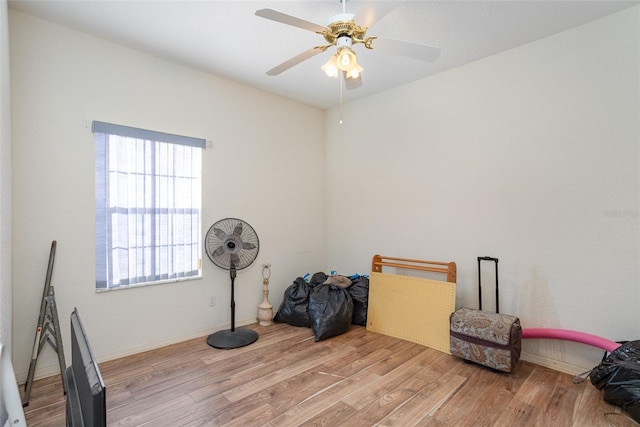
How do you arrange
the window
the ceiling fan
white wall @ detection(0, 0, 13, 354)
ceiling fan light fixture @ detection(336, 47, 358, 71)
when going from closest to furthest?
white wall @ detection(0, 0, 13, 354), the ceiling fan, ceiling fan light fixture @ detection(336, 47, 358, 71), the window

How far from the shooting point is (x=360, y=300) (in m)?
3.54

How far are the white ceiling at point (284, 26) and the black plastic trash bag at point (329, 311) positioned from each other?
7.31 feet

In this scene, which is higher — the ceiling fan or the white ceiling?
the white ceiling

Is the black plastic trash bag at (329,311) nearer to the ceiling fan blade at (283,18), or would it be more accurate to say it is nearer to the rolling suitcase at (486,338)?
the rolling suitcase at (486,338)

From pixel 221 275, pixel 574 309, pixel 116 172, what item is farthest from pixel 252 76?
pixel 574 309

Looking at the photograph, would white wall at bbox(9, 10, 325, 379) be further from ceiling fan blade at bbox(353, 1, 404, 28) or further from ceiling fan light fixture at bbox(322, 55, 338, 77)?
ceiling fan blade at bbox(353, 1, 404, 28)

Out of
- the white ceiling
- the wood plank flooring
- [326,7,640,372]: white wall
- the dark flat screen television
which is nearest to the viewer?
the dark flat screen television

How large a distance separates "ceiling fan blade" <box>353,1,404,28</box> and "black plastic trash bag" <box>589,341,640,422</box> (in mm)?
2417

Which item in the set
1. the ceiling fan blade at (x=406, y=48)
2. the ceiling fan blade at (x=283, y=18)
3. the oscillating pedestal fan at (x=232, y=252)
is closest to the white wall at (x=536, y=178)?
the ceiling fan blade at (x=406, y=48)

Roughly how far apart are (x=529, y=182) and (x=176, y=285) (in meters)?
3.23

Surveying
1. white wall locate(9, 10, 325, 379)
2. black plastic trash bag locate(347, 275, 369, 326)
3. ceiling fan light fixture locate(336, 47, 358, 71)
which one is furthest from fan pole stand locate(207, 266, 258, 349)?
ceiling fan light fixture locate(336, 47, 358, 71)

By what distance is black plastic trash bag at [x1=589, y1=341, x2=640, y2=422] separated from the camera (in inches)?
72.6

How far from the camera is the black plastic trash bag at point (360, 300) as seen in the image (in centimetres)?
353

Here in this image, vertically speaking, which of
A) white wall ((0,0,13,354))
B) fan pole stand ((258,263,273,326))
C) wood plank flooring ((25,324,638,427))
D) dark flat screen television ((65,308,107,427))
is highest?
white wall ((0,0,13,354))
